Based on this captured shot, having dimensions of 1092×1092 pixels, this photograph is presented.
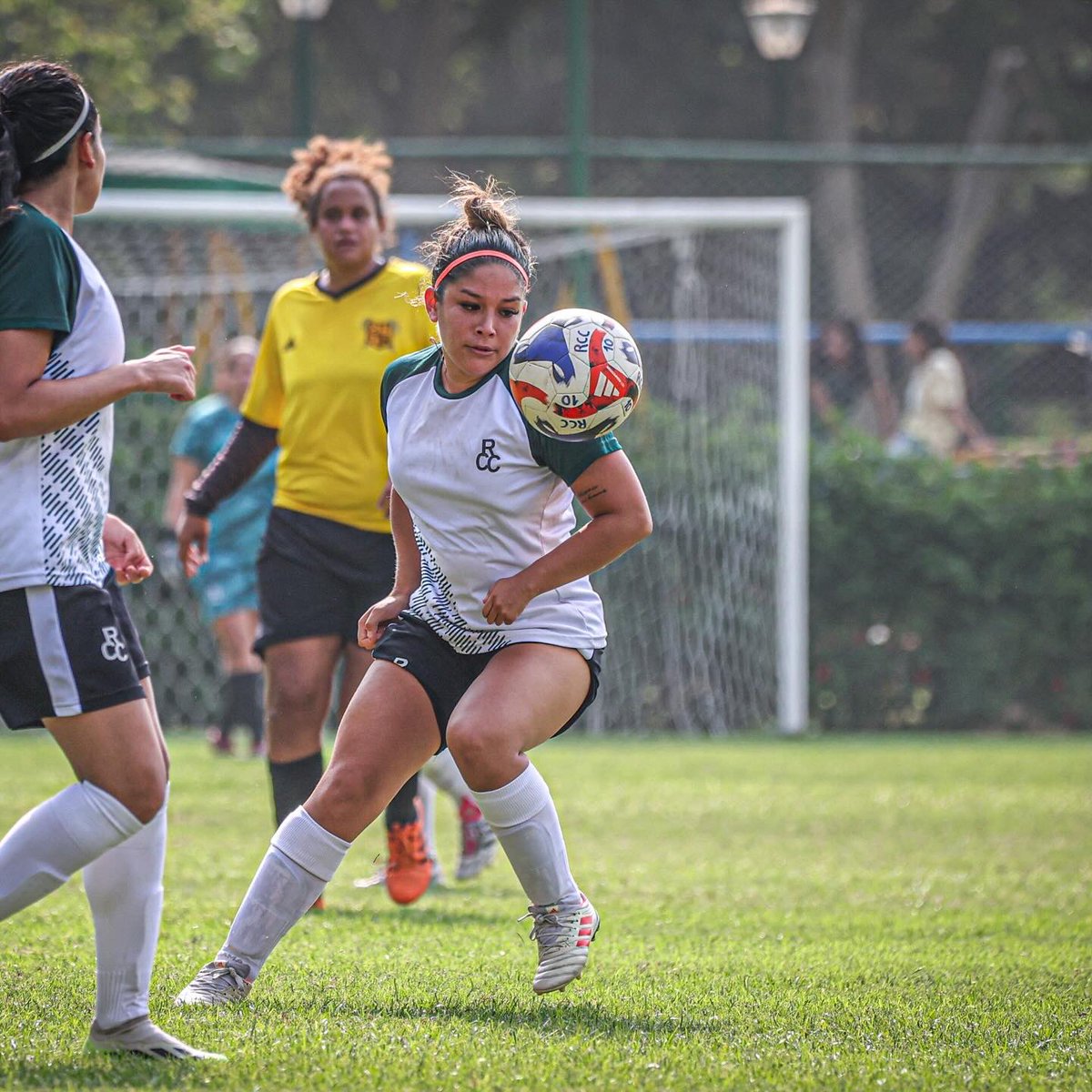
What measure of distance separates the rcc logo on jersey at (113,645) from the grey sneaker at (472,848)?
3.46 meters

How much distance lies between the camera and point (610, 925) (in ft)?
20.1

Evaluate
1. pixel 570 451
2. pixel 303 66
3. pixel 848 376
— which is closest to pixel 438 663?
pixel 570 451

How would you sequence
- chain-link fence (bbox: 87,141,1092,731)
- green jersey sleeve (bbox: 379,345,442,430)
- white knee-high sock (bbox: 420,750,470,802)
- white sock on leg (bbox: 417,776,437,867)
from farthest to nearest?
1. chain-link fence (bbox: 87,141,1092,731)
2. white knee-high sock (bbox: 420,750,470,802)
3. white sock on leg (bbox: 417,776,437,867)
4. green jersey sleeve (bbox: 379,345,442,430)

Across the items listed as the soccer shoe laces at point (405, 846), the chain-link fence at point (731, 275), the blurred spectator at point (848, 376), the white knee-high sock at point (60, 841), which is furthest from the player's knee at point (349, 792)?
the blurred spectator at point (848, 376)

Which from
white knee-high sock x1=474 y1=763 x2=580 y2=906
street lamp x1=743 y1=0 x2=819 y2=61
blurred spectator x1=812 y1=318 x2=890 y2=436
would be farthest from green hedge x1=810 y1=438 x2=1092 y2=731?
white knee-high sock x1=474 y1=763 x2=580 y2=906

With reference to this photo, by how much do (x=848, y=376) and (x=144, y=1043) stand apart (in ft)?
39.9

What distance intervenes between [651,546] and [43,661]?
380 inches

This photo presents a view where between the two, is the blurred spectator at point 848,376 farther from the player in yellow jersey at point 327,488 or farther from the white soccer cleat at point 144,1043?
the white soccer cleat at point 144,1043

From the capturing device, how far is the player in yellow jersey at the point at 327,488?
635 centimetres

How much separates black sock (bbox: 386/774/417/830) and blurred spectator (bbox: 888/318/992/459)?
891 cm

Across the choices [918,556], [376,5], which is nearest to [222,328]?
[918,556]

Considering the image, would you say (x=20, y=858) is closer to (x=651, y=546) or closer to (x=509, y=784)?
(x=509, y=784)

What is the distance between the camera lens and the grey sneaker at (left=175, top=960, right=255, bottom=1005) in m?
4.48

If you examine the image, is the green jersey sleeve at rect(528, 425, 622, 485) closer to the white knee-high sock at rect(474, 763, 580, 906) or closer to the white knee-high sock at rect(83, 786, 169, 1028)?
the white knee-high sock at rect(474, 763, 580, 906)
